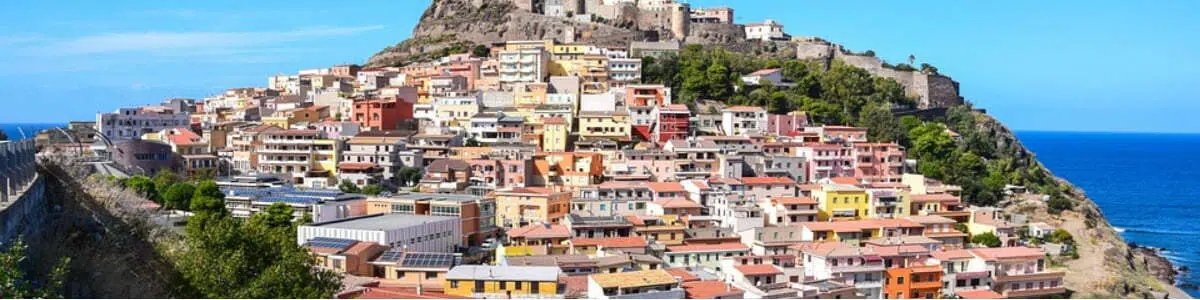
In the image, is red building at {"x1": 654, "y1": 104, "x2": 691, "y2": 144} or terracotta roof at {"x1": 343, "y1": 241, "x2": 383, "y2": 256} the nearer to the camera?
terracotta roof at {"x1": 343, "y1": 241, "x2": 383, "y2": 256}

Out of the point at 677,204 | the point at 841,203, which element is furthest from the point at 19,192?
the point at 841,203

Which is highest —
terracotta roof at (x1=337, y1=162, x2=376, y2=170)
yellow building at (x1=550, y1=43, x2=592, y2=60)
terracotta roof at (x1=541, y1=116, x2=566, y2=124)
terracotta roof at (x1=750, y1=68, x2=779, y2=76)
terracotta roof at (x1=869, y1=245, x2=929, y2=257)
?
yellow building at (x1=550, y1=43, x2=592, y2=60)

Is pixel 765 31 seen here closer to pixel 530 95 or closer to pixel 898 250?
pixel 530 95

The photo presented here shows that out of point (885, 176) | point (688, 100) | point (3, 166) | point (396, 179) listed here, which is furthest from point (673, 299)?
point (688, 100)

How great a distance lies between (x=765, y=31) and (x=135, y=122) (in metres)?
28.0

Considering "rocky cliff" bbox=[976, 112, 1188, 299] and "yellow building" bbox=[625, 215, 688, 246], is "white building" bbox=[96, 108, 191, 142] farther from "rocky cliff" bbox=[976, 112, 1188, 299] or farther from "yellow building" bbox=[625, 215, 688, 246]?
"rocky cliff" bbox=[976, 112, 1188, 299]

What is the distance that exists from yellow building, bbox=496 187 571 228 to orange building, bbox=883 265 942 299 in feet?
24.9

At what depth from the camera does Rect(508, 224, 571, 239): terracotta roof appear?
24.1 meters

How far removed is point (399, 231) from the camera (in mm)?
22031

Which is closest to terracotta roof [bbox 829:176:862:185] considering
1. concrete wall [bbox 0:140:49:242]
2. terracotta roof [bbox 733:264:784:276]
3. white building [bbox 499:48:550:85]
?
terracotta roof [bbox 733:264:784:276]

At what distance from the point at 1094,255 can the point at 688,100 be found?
1440 centimetres

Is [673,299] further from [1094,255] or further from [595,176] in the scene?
[1094,255]

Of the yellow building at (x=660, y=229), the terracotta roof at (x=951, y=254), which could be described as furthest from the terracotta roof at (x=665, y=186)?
the terracotta roof at (x=951, y=254)

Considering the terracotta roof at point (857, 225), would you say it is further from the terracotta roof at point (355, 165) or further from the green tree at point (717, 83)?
the green tree at point (717, 83)
